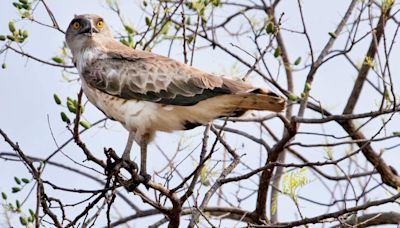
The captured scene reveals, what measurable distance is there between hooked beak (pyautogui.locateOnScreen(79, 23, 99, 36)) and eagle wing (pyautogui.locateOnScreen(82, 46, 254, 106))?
1.26 feet

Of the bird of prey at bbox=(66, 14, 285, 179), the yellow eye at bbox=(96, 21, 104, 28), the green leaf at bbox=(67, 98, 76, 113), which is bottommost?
the green leaf at bbox=(67, 98, 76, 113)

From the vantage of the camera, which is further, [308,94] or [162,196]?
[308,94]

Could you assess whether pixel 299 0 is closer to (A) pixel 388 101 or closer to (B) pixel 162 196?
(A) pixel 388 101

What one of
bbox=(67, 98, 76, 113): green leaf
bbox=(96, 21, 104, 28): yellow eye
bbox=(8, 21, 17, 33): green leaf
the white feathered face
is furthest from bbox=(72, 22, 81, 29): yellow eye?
bbox=(67, 98, 76, 113): green leaf

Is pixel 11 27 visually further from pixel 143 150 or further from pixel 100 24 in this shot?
pixel 143 150

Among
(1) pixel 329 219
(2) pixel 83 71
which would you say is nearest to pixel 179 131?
(2) pixel 83 71

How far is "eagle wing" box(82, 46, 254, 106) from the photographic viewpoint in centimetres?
634

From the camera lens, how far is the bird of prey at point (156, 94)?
6.27 meters

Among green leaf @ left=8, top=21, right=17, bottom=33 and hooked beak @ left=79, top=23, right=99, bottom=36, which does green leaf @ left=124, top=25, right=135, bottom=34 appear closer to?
hooked beak @ left=79, top=23, right=99, bottom=36

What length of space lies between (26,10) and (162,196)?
184 centimetres

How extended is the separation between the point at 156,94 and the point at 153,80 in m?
0.12

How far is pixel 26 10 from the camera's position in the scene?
6.83 meters

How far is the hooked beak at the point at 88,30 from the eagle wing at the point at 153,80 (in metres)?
0.38

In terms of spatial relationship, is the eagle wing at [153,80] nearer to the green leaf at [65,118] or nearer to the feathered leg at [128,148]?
the feathered leg at [128,148]
